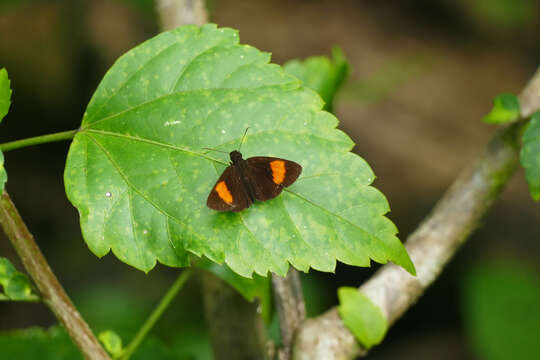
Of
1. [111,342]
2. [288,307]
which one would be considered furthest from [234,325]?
[111,342]

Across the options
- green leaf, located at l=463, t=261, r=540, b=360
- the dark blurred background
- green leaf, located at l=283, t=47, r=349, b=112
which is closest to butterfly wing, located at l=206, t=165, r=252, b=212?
green leaf, located at l=283, t=47, r=349, b=112

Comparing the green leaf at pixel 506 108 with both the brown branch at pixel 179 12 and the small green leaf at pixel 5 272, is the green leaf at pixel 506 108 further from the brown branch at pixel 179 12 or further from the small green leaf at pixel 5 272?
the small green leaf at pixel 5 272

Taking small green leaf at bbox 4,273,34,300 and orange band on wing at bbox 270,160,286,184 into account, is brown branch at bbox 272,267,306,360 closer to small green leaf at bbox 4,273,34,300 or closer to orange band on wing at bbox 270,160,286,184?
orange band on wing at bbox 270,160,286,184

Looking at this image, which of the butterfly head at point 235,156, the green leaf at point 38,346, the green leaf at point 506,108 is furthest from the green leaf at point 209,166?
the green leaf at point 38,346

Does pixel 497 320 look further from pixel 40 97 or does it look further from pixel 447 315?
pixel 40 97

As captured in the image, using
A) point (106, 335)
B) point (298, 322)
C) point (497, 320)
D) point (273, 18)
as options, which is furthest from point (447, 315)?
point (106, 335)
